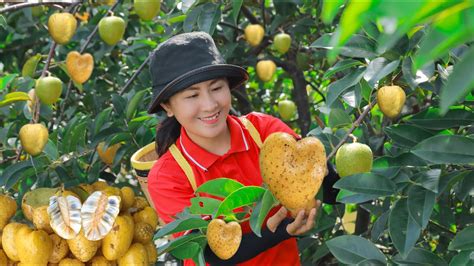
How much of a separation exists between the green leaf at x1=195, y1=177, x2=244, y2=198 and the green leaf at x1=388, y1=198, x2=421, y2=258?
0.26m

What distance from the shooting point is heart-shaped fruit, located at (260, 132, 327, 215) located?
1.12 m

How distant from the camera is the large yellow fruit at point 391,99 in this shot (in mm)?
1292

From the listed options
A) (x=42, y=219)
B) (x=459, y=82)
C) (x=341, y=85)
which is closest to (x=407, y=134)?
(x=341, y=85)

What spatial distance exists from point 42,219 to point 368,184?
66 cm

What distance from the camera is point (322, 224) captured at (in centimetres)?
223

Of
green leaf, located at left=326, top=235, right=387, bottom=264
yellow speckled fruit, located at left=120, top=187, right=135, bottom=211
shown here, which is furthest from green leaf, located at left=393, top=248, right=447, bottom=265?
yellow speckled fruit, located at left=120, top=187, right=135, bottom=211

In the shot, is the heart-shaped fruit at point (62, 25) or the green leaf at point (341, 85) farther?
the heart-shaped fruit at point (62, 25)

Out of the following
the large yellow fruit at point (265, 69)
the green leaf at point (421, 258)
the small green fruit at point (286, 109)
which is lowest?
the small green fruit at point (286, 109)

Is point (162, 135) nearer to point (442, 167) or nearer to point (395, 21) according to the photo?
point (442, 167)

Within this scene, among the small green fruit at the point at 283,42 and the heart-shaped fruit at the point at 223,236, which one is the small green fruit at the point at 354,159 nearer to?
the heart-shaped fruit at the point at 223,236

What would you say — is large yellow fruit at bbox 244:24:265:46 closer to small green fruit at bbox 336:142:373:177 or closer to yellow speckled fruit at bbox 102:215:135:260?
yellow speckled fruit at bbox 102:215:135:260

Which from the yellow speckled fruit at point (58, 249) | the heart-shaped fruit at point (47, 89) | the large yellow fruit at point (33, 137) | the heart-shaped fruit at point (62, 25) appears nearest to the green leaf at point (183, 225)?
the yellow speckled fruit at point (58, 249)

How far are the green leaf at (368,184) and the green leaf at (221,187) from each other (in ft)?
0.56

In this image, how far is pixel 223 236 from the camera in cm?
122
